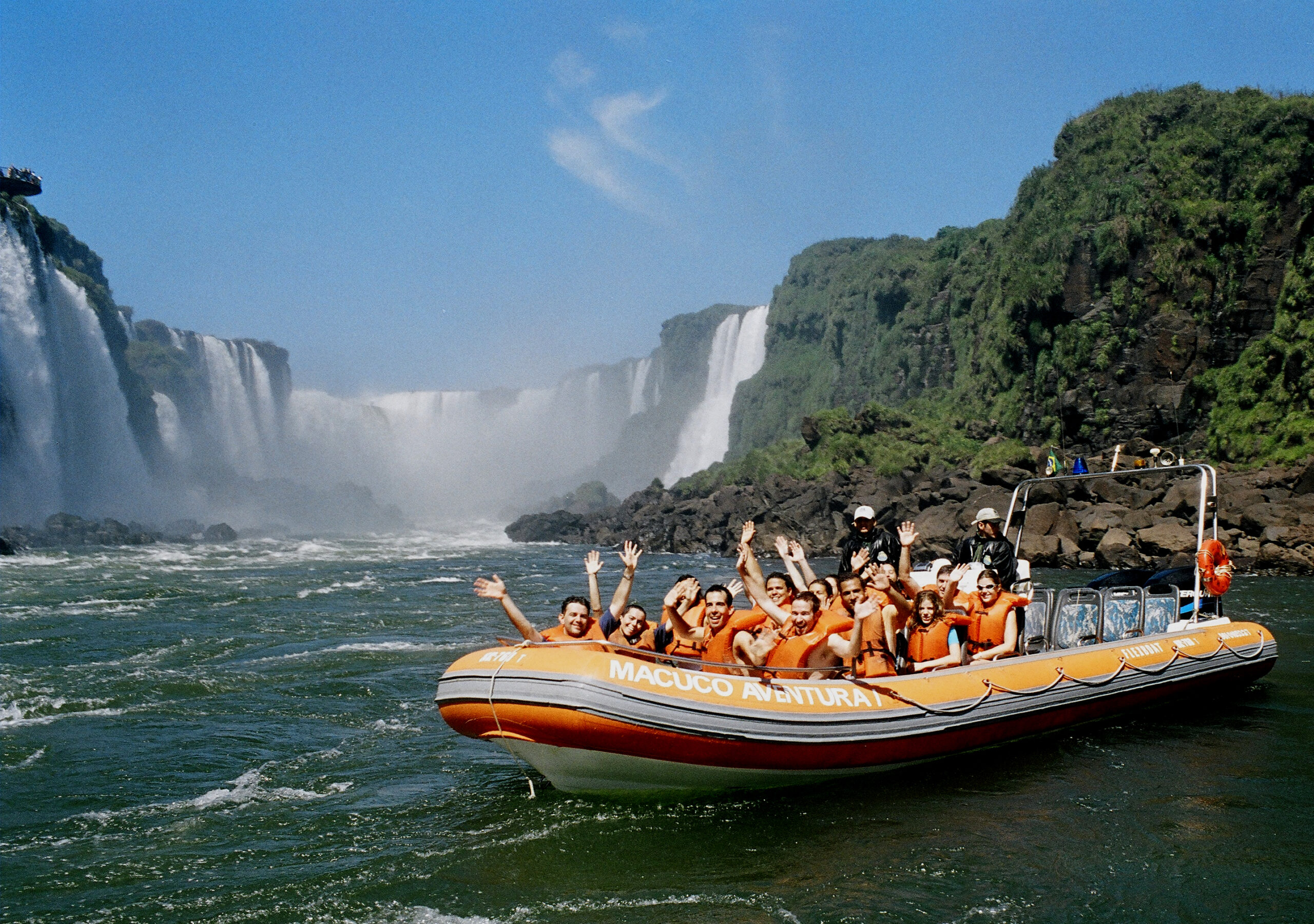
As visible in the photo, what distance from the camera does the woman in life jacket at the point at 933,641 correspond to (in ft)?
27.5

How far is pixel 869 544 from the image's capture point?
974 cm

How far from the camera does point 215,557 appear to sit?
35906mm

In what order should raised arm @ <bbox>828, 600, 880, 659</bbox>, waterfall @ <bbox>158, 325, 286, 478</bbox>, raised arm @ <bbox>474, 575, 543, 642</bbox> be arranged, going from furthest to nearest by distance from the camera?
waterfall @ <bbox>158, 325, 286, 478</bbox> → raised arm @ <bbox>474, 575, 543, 642</bbox> → raised arm @ <bbox>828, 600, 880, 659</bbox>

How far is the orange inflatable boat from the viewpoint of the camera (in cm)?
670

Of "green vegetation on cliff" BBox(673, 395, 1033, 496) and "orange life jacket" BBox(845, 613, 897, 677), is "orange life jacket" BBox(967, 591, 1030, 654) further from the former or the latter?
"green vegetation on cliff" BBox(673, 395, 1033, 496)

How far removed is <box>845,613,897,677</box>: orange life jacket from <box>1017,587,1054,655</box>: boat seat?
2376 millimetres

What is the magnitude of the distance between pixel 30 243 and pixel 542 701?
5129 centimetres

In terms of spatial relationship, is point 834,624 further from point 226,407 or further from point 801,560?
point 226,407

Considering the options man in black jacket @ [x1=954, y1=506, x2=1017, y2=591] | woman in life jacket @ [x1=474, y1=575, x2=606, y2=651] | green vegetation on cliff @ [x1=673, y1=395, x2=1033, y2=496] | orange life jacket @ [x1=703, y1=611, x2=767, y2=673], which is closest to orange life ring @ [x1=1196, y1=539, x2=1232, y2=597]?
man in black jacket @ [x1=954, y1=506, x2=1017, y2=591]

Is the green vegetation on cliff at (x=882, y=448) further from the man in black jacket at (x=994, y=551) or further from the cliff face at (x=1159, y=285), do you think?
the man in black jacket at (x=994, y=551)

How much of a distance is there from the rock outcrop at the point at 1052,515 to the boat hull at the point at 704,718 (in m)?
12.6

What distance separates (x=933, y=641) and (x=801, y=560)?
1.40m

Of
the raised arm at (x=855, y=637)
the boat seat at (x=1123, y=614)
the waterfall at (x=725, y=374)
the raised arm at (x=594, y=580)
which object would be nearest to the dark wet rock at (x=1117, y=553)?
the boat seat at (x=1123, y=614)

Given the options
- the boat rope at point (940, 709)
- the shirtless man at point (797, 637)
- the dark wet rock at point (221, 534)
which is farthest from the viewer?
the dark wet rock at point (221, 534)
